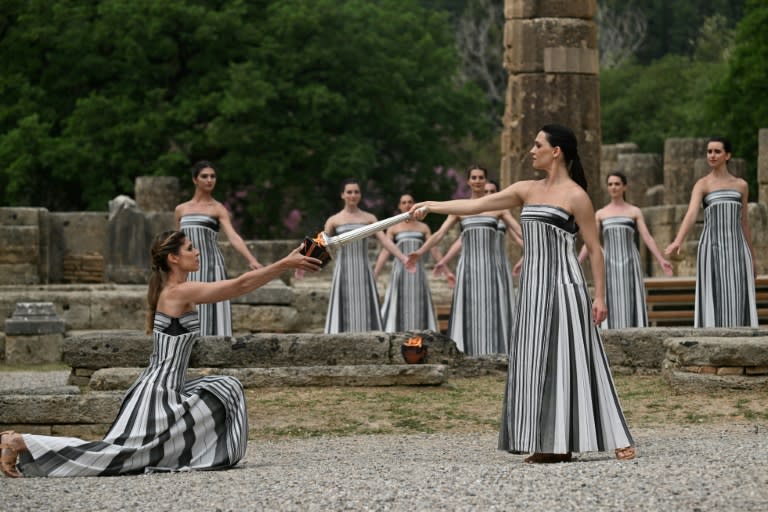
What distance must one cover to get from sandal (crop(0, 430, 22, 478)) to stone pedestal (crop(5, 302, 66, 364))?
9592 mm

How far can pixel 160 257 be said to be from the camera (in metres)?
9.05

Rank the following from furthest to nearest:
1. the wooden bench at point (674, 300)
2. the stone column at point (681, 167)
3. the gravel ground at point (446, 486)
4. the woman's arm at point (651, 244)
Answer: the stone column at point (681, 167) → the wooden bench at point (674, 300) → the woman's arm at point (651, 244) → the gravel ground at point (446, 486)

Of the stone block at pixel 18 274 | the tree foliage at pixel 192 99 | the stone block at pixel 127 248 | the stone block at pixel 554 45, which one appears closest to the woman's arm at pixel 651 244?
the stone block at pixel 554 45

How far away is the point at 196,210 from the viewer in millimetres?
13688

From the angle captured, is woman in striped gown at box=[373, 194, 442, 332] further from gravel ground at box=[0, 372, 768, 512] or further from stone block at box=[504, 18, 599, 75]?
gravel ground at box=[0, 372, 768, 512]

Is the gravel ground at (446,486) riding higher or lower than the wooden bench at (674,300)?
lower

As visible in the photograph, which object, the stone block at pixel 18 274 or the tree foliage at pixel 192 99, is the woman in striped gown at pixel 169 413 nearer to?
the stone block at pixel 18 274

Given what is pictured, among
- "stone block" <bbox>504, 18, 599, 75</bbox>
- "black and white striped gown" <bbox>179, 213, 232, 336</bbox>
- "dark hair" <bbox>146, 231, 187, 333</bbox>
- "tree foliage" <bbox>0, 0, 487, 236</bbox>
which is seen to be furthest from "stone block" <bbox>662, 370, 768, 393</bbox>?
"tree foliage" <bbox>0, 0, 487, 236</bbox>

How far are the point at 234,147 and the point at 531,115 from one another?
15.4m

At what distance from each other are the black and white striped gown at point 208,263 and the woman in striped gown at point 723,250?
390 centimetres

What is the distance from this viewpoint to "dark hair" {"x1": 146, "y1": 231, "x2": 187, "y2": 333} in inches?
356

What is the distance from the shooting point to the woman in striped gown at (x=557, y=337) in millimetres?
8805

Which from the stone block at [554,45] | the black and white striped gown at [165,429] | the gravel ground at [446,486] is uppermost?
the stone block at [554,45]

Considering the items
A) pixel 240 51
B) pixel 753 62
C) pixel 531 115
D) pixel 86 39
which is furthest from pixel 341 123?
pixel 531 115
